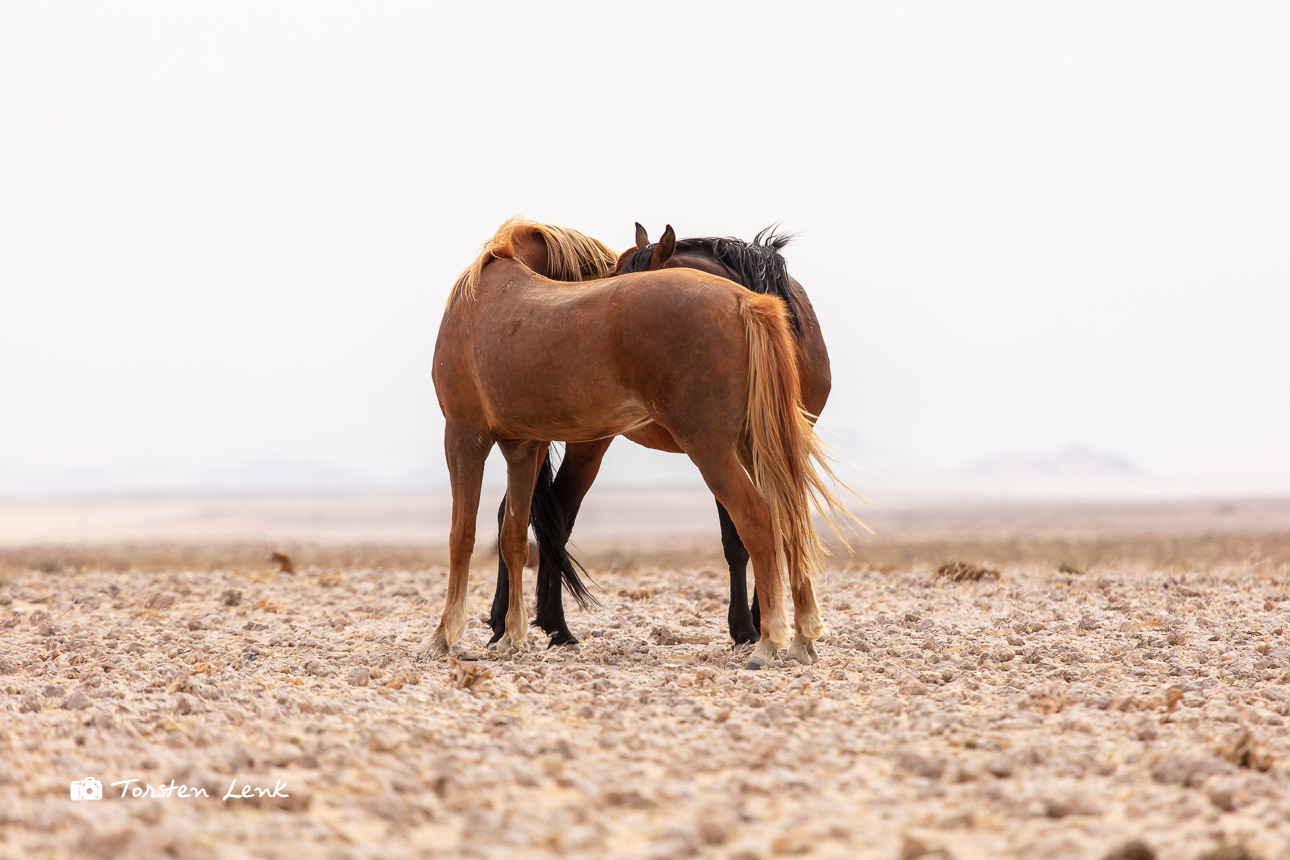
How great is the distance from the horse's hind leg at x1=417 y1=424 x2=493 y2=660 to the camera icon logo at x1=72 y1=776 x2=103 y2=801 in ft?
8.84

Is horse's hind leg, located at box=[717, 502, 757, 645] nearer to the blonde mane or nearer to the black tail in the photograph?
the black tail

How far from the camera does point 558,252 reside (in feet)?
20.9

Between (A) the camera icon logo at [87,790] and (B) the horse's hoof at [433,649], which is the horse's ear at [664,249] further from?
(A) the camera icon logo at [87,790]

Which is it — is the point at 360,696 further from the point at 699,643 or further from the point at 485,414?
the point at 699,643

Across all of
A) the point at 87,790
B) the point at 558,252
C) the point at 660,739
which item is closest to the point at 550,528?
the point at 558,252

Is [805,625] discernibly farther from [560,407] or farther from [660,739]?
[660,739]

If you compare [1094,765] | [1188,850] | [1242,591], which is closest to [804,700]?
[1094,765]

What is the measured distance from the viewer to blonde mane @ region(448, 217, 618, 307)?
6109 mm

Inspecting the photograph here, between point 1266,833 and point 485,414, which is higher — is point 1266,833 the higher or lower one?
the lower one

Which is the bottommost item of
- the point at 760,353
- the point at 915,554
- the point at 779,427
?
the point at 915,554

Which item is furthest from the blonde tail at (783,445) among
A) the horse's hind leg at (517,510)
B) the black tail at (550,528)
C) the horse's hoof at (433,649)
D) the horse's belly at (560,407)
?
the horse's hoof at (433,649)

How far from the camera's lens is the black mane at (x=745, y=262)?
6.36 meters

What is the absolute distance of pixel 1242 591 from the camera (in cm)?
842

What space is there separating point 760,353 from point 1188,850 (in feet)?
9.52
